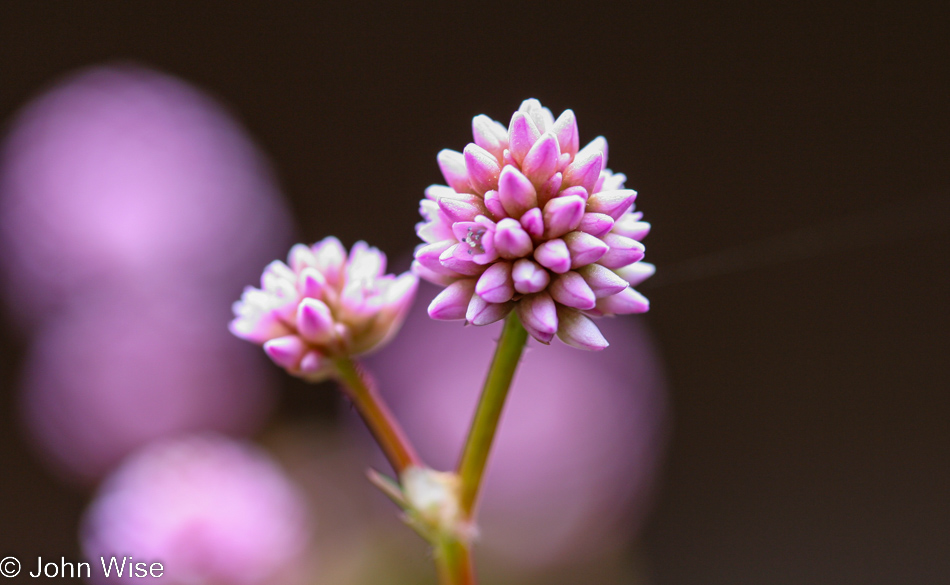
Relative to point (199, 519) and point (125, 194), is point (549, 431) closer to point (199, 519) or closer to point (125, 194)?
point (199, 519)

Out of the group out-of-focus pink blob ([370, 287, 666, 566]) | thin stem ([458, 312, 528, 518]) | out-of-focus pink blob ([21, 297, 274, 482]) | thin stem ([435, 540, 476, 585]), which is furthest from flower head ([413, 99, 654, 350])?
out-of-focus pink blob ([21, 297, 274, 482])

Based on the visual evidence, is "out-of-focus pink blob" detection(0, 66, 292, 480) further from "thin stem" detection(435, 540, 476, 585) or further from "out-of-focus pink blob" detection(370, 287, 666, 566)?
"thin stem" detection(435, 540, 476, 585)

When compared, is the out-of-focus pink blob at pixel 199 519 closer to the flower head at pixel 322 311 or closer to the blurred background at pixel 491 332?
the blurred background at pixel 491 332

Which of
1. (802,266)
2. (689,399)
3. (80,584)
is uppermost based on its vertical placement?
(802,266)

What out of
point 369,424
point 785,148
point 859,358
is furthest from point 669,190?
point 369,424

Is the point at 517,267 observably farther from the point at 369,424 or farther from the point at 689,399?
the point at 689,399

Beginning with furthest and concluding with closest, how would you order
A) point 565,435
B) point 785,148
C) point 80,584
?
point 785,148, point 565,435, point 80,584

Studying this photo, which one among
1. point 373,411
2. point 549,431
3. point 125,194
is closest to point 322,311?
point 373,411
